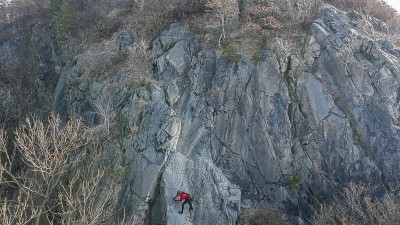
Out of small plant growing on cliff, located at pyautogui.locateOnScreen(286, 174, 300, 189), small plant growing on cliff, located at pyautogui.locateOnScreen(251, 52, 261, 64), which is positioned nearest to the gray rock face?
small plant growing on cliff, located at pyautogui.locateOnScreen(286, 174, 300, 189)

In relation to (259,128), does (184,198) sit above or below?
below

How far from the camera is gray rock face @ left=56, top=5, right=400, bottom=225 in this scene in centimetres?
2075

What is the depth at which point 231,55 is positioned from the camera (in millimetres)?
24172

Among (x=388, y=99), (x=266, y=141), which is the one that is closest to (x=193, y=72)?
(x=266, y=141)

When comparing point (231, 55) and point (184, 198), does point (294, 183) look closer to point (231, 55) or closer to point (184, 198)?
point (184, 198)

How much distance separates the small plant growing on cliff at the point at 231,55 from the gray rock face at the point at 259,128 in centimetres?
41

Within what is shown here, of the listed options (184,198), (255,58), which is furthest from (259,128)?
(184,198)

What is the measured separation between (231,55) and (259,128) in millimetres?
5552

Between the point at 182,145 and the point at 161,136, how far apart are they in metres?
1.50

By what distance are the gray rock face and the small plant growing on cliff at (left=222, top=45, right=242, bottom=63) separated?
0.41m

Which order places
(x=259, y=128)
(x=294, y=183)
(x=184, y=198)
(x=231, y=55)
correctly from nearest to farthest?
(x=184, y=198) → (x=294, y=183) → (x=259, y=128) → (x=231, y=55)

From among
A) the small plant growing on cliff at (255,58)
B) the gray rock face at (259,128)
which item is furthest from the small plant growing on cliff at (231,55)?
the small plant growing on cliff at (255,58)

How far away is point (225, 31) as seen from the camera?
87.6ft

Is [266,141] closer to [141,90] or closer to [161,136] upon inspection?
[161,136]
